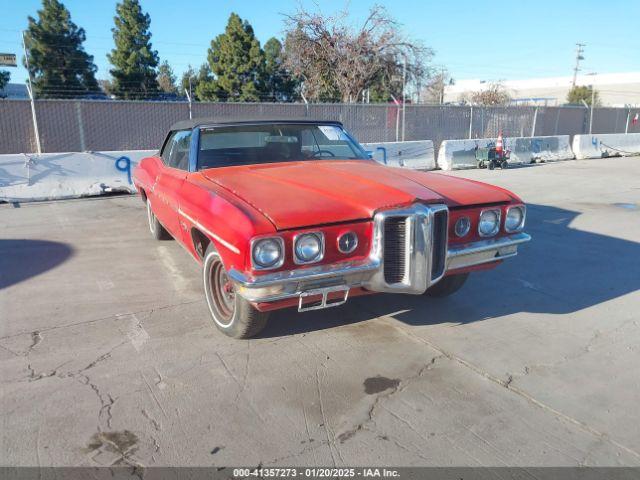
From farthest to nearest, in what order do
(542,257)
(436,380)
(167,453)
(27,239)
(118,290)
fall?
(27,239) < (542,257) < (118,290) < (436,380) < (167,453)

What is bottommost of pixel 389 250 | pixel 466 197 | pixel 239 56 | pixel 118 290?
pixel 118 290

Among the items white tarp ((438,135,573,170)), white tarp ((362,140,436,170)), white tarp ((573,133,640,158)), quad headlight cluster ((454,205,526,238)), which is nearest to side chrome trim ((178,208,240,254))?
quad headlight cluster ((454,205,526,238))

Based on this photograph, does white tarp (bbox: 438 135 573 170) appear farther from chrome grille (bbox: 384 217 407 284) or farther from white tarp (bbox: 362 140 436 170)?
chrome grille (bbox: 384 217 407 284)

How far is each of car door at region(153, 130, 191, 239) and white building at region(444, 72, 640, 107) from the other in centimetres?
4814

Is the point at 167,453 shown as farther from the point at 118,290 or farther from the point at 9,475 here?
the point at 118,290

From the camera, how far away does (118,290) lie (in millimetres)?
4758

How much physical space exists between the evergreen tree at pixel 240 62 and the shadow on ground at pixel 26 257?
88.3ft

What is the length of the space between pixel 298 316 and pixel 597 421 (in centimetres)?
224

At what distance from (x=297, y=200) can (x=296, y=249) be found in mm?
426

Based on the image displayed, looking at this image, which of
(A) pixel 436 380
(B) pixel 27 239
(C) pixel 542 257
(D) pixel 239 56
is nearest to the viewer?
(A) pixel 436 380

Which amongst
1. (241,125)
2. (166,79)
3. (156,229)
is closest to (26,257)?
(156,229)

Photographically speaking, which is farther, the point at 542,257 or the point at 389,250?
→ the point at 542,257

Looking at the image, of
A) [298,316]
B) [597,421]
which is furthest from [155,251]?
[597,421]

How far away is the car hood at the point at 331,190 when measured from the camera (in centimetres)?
316
